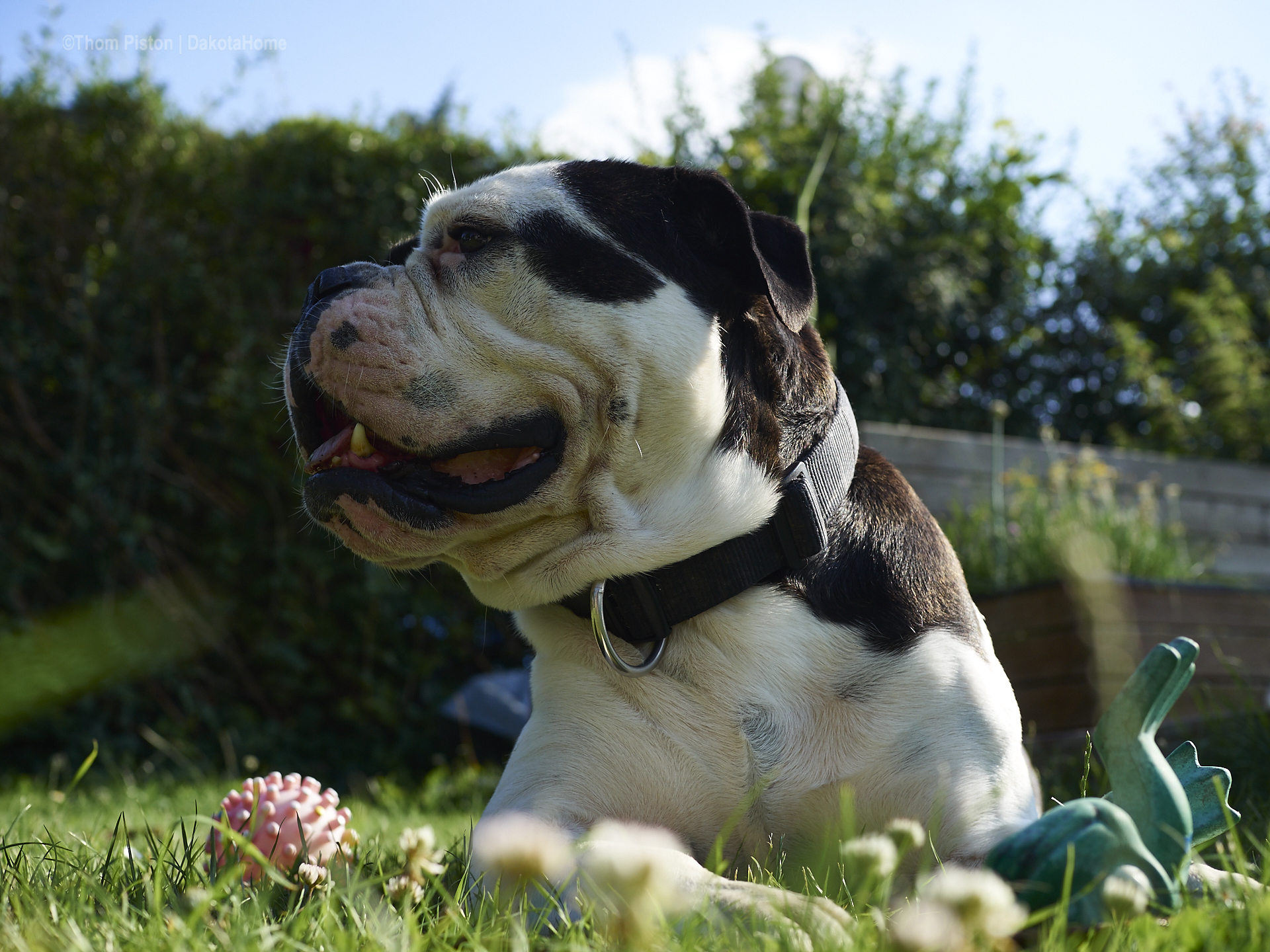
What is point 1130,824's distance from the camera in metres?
1.18

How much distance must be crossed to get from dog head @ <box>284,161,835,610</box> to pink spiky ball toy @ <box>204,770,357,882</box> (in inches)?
19.6

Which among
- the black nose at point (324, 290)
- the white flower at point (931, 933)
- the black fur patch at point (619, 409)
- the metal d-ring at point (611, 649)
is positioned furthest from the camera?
the black nose at point (324, 290)

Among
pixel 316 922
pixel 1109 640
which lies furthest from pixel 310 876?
pixel 1109 640

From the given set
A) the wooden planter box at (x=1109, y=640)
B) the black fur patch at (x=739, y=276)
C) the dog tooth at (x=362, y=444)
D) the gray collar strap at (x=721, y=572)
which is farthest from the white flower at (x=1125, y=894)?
the wooden planter box at (x=1109, y=640)

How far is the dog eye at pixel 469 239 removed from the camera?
2.20 metres

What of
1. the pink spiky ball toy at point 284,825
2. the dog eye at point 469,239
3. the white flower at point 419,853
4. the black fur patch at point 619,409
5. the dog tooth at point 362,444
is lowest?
the pink spiky ball toy at point 284,825

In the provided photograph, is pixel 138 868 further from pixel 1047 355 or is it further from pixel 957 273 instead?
pixel 1047 355

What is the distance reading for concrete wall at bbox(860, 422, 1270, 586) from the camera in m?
5.44

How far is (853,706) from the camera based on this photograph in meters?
1.89

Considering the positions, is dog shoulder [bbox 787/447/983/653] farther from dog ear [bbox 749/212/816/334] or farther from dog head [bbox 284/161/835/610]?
dog ear [bbox 749/212/816/334]

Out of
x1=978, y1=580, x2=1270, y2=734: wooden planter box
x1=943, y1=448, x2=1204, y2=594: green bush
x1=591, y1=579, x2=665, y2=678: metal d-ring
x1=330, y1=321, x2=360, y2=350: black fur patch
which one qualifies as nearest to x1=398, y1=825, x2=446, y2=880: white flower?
x1=591, y1=579, x2=665, y2=678: metal d-ring

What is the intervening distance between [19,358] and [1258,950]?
5842 mm

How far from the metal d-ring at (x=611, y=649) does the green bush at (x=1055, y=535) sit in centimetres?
259

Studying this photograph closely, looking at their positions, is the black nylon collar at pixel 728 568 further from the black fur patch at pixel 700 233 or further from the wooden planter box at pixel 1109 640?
the wooden planter box at pixel 1109 640
